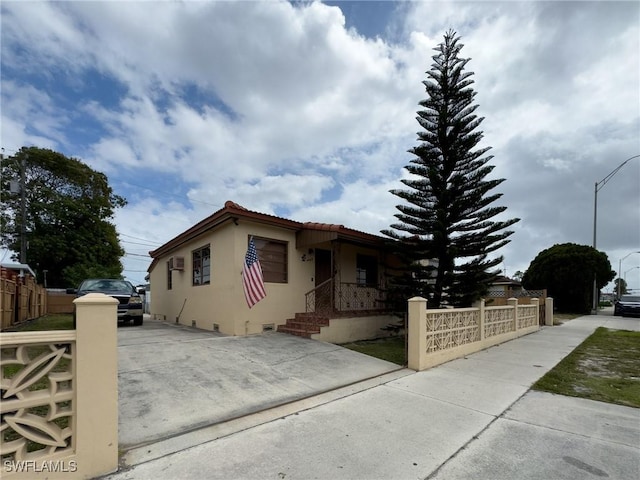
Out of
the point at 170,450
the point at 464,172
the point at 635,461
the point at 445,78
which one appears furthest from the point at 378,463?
the point at 445,78

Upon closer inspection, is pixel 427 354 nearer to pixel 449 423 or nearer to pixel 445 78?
pixel 449 423

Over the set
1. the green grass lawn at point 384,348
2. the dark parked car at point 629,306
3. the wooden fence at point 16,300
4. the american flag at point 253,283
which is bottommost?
the dark parked car at point 629,306

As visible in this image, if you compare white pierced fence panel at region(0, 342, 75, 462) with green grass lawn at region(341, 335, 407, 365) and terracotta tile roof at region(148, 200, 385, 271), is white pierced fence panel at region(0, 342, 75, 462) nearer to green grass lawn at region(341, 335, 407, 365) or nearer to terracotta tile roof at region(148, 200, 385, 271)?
green grass lawn at region(341, 335, 407, 365)

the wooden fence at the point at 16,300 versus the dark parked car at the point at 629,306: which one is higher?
the wooden fence at the point at 16,300

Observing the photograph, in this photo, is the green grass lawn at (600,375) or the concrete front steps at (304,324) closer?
the green grass lawn at (600,375)

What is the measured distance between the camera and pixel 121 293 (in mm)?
12180

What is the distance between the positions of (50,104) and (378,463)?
13902mm

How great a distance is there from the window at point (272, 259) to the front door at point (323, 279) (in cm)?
134

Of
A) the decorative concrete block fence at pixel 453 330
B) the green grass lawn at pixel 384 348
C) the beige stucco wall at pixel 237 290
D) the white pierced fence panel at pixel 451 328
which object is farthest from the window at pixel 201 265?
the white pierced fence panel at pixel 451 328

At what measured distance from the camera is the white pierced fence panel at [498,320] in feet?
33.7

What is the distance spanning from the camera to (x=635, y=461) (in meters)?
3.50

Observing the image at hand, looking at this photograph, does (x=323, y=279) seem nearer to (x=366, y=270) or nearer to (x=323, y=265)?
(x=323, y=265)

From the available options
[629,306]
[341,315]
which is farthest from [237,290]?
[629,306]

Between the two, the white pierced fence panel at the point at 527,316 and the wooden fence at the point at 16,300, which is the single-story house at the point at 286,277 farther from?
the white pierced fence panel at the point at 527,316
